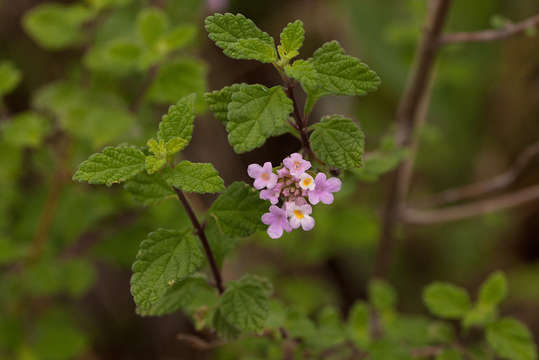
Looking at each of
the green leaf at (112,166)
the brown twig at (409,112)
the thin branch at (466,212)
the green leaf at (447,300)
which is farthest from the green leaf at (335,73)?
the thin branch at (466,212)

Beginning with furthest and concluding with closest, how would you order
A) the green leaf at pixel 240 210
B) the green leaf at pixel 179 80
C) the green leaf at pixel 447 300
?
the green leaf at pixel 179 80 < the green leaf at pixel 447 300 < the green leaf at pixel 240 210

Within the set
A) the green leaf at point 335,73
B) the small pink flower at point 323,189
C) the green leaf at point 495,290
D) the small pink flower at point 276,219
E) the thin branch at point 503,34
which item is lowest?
the green leaf at point 495,290

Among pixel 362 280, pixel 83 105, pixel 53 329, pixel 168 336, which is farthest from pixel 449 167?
pixel 53 329

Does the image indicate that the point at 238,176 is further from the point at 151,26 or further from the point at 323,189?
the point at 323,189

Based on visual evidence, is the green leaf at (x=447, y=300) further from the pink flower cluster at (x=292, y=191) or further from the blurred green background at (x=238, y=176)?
the pink flower cluster at (x=292, y=191)

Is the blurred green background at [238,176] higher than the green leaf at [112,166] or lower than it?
higher

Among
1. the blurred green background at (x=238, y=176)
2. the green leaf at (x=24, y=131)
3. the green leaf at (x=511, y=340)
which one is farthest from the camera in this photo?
the blurred green background at (x=238, y=176)

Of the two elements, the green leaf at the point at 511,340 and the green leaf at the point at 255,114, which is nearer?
the green leaf at the point at 255,114
